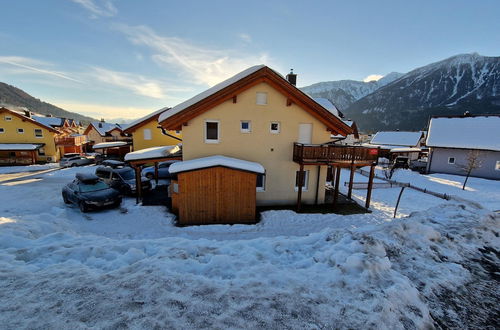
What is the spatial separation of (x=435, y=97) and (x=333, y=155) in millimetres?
213059

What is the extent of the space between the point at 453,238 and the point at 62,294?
30.0 ft

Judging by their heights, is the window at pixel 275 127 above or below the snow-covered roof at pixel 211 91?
below

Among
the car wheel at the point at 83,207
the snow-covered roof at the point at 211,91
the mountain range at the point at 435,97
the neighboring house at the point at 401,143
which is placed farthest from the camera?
the mountain range at the point at 435,97

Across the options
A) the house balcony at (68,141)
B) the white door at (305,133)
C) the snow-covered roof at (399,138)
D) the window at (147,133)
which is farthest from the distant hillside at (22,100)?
the snow-covered roof at (399,138)

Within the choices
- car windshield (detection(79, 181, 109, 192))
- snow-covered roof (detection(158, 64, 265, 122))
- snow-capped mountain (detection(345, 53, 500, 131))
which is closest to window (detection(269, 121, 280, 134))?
snow-covered roof (detection(158, 64, 265, 122))

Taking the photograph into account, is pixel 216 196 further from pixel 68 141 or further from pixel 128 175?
pixel 68 141

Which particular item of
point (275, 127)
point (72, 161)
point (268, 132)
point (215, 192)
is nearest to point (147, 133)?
point (72, 161)

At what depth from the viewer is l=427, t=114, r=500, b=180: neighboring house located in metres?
25.9

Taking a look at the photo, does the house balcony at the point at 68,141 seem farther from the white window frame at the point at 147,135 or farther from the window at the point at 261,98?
the window at the point at 261,98

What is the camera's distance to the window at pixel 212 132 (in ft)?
42.0

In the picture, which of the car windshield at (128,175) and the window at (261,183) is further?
the car windshield at (128,175)

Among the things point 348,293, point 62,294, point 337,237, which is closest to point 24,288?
point 62,294

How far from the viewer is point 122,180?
1495 centimetres

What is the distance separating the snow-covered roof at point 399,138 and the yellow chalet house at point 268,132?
43.7 metres
